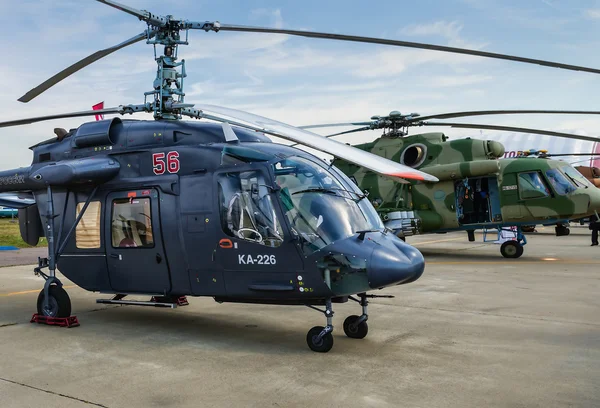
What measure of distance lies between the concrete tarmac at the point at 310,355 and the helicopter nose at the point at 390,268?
76 centimetres

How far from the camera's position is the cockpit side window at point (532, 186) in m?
14.2

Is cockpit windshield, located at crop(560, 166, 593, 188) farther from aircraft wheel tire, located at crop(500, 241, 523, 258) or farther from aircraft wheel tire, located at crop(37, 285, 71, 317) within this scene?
aircraft wheel tire, located at crop(37, 285, 71, 317)

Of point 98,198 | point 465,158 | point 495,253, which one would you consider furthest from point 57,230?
point 495,253

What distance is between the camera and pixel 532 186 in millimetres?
14219

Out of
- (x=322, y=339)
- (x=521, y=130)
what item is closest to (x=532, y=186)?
(x=521, y=130)

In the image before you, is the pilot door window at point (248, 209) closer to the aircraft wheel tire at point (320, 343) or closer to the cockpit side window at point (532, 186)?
the aircraft wheel tire at point (320, 343)

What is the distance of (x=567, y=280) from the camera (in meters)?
10.8

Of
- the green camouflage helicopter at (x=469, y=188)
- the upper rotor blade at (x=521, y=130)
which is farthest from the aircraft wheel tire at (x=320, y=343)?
the green camouflage helicopter at (x=469, y=188)

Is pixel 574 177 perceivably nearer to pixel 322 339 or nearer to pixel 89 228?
pixel 322 339

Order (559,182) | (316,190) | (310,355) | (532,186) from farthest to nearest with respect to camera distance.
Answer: (532,186), (559,182), (316,190), (310,355)

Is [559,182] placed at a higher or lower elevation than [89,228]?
higher

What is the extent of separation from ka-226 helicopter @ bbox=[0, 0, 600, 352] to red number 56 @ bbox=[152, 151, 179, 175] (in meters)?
0.01

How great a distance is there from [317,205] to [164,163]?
2.17 meters

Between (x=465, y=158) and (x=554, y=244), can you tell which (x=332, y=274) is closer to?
(x=465, y=158)
